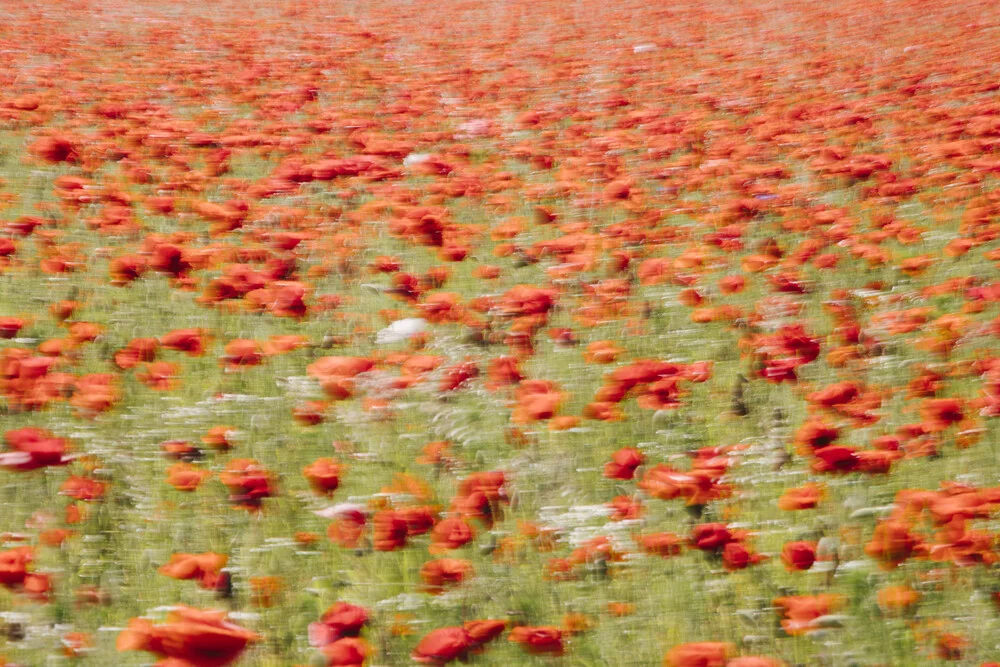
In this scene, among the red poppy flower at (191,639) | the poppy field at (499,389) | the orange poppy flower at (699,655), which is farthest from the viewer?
the poppy field at (499,389)

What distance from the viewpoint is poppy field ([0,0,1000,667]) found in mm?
1733

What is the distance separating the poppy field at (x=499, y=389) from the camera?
173 centimetres

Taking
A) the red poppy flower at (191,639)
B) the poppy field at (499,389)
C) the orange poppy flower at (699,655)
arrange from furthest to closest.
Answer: the poppy field at (499,389) → the orange poppy flower at (699,655) → the red poppy flower at (191,639)

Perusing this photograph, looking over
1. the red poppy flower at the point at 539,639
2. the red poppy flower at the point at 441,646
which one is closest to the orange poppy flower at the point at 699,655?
the red poppy flower at the point at 539,639

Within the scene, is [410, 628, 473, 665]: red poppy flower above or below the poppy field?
below

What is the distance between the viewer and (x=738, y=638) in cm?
169

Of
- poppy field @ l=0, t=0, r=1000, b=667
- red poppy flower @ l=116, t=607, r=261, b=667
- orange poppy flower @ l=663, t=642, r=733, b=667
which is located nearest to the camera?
red poppy flower @ l=116, t=607, r=261, b=667

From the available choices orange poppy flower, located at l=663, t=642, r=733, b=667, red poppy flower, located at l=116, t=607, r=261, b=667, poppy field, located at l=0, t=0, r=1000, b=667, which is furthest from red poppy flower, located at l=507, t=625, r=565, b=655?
red poppy flower, located at l=116, t=607, r=261, b=667

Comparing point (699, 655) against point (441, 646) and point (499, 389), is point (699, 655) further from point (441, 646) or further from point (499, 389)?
point (499, 389)

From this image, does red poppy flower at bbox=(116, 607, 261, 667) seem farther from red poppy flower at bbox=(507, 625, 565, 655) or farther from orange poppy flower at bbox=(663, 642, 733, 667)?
orange poppy flower at bbox=(663, 642, 733, 667)

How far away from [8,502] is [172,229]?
66.5 inches

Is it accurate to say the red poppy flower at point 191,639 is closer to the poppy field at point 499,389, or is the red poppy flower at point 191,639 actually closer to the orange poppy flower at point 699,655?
the poppy field at point 499,389

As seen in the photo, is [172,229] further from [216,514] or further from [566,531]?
[566,531]

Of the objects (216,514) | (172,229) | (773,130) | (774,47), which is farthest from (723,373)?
(774,47)
